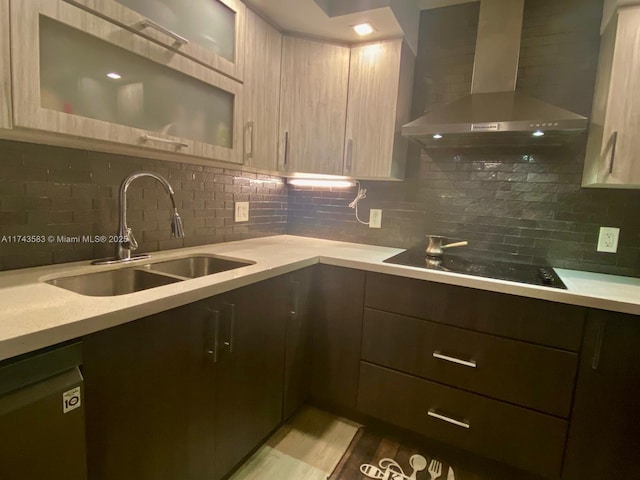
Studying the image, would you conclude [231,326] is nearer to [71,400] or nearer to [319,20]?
[71,400]

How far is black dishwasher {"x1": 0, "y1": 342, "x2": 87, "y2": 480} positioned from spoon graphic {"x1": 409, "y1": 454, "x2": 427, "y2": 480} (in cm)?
132

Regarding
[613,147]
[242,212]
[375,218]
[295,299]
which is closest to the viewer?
[613,147]

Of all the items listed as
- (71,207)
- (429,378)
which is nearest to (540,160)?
(429,378)

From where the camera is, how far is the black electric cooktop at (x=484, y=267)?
4.76 feet

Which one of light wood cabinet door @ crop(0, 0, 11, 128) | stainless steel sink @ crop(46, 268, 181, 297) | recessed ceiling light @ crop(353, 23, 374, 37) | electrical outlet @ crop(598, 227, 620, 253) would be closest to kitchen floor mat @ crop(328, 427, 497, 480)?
stainless steel sink @ crop(46, 268, 181, 297)

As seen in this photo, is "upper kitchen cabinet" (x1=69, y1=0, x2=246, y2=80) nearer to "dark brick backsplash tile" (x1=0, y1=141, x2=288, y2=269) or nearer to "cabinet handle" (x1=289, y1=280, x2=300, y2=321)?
"dark brick backsplash tile" (x1=0, y1=141, x2=288, y2=269)

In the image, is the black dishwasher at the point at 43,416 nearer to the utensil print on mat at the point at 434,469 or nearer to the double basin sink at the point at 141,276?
the double basin sink at the point at 141,276

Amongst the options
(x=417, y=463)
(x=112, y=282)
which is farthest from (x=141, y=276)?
(x=417, y=463)

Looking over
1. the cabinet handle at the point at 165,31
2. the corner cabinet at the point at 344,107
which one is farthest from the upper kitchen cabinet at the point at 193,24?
the corner cabinet at the point at 344,107

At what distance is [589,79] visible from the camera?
169 cm

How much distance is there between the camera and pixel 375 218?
2.24m

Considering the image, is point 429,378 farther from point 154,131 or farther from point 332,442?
point 154,131

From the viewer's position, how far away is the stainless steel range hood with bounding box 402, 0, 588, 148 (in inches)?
59.7

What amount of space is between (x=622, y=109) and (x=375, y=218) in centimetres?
130
